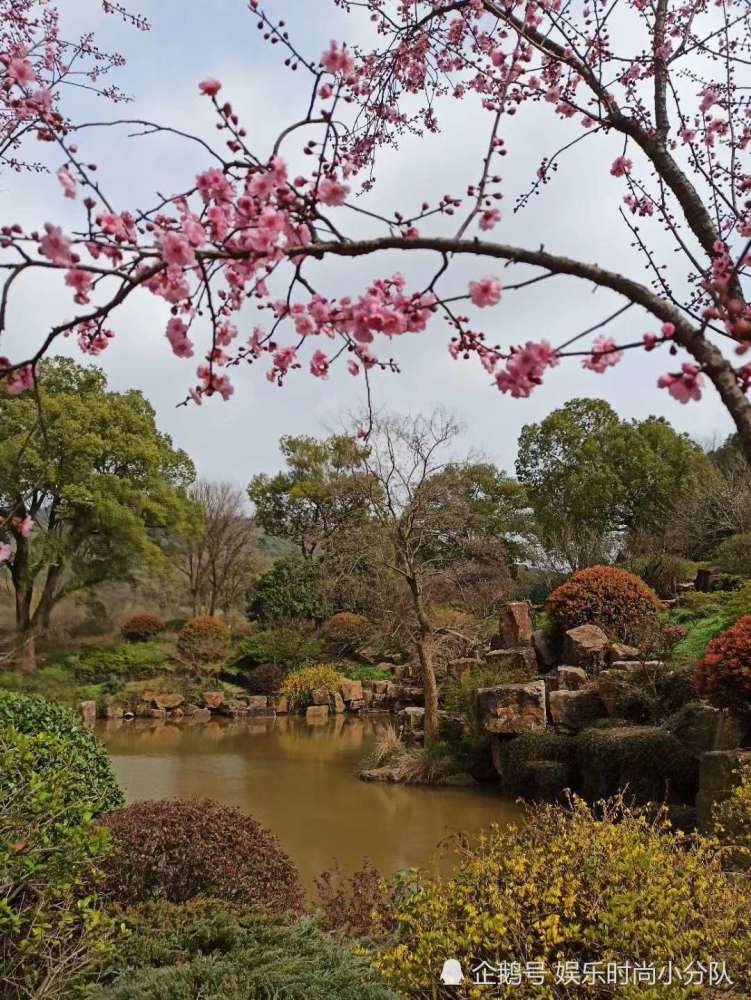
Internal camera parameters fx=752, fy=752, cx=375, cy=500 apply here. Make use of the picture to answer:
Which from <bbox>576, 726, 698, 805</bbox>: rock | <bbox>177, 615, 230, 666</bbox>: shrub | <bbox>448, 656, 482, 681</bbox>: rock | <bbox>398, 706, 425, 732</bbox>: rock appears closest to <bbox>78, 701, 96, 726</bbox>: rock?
<bbox>177, 615, 230, 666</bbox>: shrub

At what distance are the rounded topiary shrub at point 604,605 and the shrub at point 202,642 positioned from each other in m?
9.88

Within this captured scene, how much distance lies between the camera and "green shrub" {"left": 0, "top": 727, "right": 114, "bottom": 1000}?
8.52 feet

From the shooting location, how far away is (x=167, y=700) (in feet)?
50.0

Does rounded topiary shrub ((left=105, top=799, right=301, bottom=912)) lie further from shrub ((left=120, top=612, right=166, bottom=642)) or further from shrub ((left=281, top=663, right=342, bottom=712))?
shrub ((left=120, top=612, right=166, bottom=642))

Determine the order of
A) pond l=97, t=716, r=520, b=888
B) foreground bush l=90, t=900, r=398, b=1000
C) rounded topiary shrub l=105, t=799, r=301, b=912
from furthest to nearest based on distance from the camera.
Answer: pond l=97, t=716, r=520, b=888 → rounded topiary shrub l=105, t=799, r=301, b=912 → foreground bush l=90, t=900, r=398, b=1000

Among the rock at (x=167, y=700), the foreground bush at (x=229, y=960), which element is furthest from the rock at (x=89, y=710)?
the foreground bush at (x=229, y=960)

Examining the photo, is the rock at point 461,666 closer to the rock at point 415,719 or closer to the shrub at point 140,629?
the rock at point 415,719

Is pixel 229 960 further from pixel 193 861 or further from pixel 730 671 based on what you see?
pixel 730 671

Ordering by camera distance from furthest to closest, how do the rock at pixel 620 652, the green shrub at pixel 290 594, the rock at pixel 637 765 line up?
the green shrub at pixel 290 594
the rock at pixel 620 652
the rock at pixel 637 765

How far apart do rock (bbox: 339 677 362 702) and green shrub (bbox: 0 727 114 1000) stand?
12.5 meters

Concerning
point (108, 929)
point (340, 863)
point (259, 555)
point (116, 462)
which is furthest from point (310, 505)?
point (108, 929)

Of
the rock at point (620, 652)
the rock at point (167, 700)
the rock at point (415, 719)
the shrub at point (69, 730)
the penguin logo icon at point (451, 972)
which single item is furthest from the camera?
the rock at point (167, 700)

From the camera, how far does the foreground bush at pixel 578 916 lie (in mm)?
2268

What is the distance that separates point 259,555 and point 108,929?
71.8 ft
